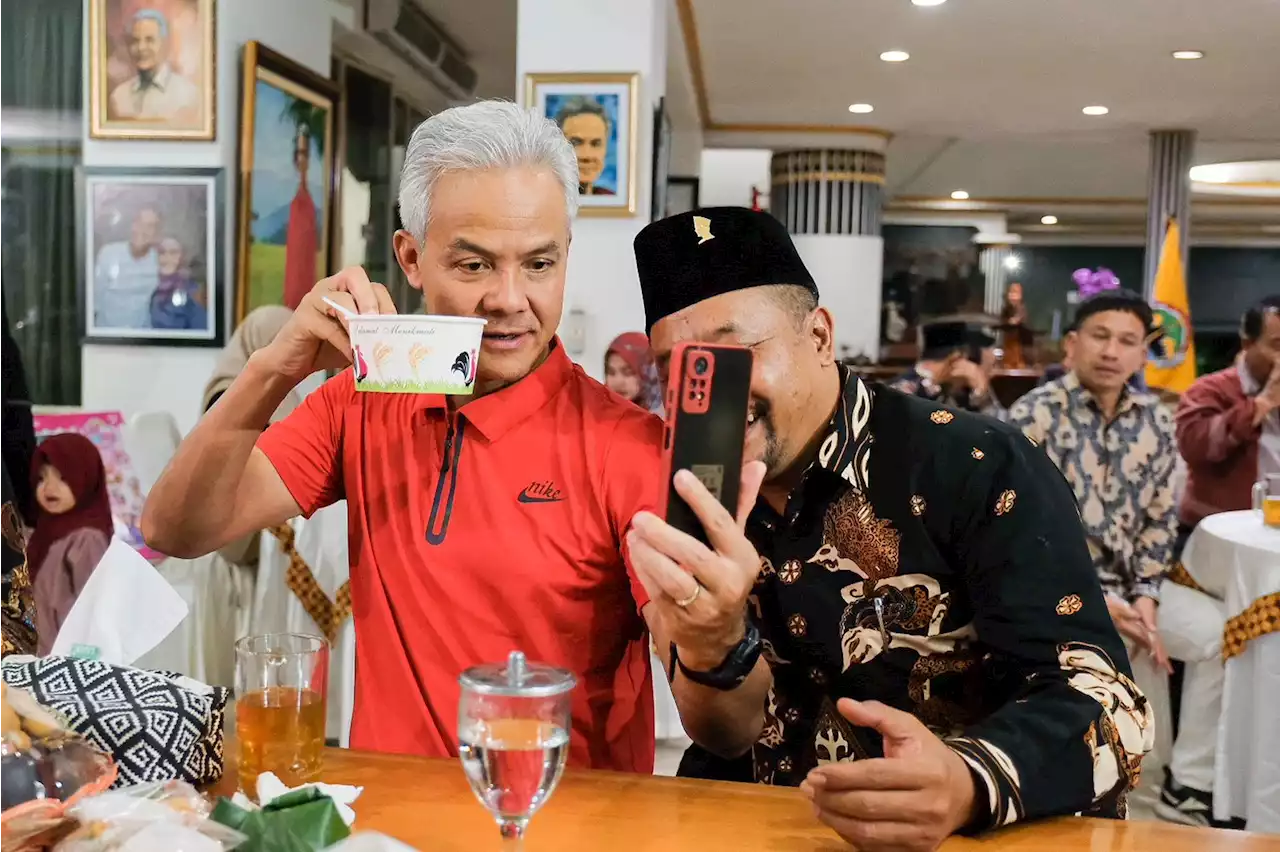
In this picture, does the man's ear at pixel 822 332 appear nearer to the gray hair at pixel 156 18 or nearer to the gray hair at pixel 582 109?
the gray hair at pixel 582 109

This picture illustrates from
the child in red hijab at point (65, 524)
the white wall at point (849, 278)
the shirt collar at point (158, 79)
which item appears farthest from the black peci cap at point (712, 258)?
the white wall at point (849, 278)

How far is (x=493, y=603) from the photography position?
1.48m

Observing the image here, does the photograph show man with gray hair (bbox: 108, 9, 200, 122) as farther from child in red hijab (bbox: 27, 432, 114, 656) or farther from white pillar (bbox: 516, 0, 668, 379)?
child in red hijab (bbox: 27, 432, 114, 656)

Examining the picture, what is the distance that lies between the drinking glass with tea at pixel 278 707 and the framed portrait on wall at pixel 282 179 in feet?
11.7

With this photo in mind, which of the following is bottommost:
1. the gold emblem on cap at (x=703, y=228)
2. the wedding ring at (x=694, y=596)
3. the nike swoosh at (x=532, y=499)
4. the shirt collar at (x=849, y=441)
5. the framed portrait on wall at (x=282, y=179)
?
the wedding ring at (x=694, y=596)

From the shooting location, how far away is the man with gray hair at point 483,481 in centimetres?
145

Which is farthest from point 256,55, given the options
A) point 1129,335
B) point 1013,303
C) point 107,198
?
point 1013,303

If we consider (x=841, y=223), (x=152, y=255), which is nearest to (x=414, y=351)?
(x=152, y=255)

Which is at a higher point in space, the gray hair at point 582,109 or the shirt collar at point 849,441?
the gray hair at point 582,109

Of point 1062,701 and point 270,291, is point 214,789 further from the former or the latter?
point 270,291

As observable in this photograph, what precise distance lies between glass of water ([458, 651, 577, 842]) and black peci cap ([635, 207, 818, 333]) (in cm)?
67

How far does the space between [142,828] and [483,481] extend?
68cm

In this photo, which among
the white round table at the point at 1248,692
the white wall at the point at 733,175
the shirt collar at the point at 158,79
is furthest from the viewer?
the white wall at the point at 733,175

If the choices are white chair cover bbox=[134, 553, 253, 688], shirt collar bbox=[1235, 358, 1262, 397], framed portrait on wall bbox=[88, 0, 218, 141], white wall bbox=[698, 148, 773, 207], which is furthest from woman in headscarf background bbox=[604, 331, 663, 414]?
white wall bbox=[698, 148, 773, 207]
